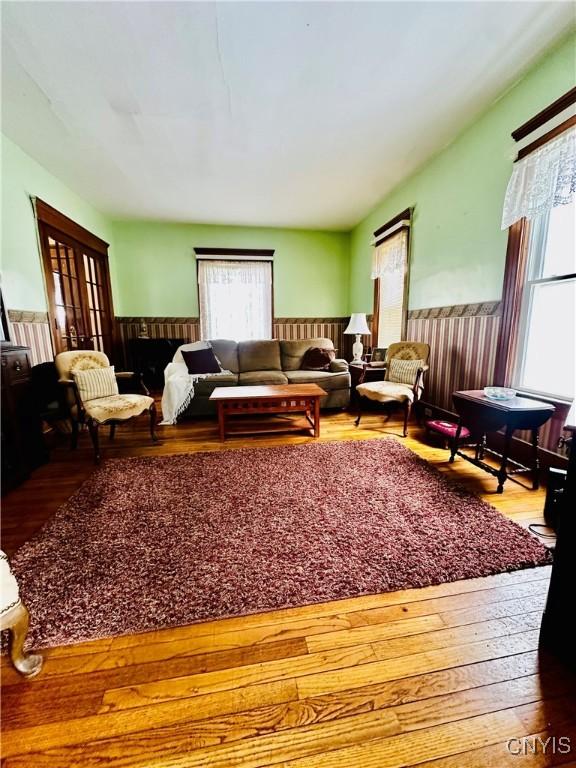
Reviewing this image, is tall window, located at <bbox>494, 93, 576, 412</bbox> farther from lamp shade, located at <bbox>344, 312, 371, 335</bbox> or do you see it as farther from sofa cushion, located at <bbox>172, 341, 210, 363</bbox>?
sofa cushion, located at <bbox>172, 341, 210, 363</bbox>

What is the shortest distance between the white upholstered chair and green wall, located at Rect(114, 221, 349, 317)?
4.76 metres

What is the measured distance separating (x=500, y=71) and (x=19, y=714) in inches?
155

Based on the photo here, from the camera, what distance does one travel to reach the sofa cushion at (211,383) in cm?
356

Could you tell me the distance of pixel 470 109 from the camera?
243cm

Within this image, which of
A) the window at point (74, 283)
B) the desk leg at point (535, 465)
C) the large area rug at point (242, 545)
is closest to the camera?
the large area rug at point (242, 545)

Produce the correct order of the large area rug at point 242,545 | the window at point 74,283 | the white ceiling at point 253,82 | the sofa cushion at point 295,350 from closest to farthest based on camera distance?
the large area rug at point 242,545, the white ceiling at point 253,82, the window at point 74,283, the sofa cushion at point 295,350

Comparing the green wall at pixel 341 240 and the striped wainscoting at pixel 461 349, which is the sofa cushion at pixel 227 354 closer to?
the green wall at pixel 341 240

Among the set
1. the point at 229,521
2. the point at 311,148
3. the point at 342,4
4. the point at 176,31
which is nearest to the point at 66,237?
the point at 176,31

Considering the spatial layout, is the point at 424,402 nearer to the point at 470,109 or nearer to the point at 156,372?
the point at 470,109

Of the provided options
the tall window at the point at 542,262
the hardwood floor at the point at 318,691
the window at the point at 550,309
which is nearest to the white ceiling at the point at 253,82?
the tall window at the point at 542,262

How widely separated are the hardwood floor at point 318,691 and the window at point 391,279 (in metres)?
3.28

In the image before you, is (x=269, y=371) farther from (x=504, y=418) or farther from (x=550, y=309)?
(x=550, y=309)

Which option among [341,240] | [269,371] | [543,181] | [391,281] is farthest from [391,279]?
[543,181]

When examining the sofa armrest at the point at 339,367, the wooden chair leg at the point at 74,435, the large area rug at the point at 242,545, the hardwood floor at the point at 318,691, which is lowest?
the hardwood floor at the point at 318,691
